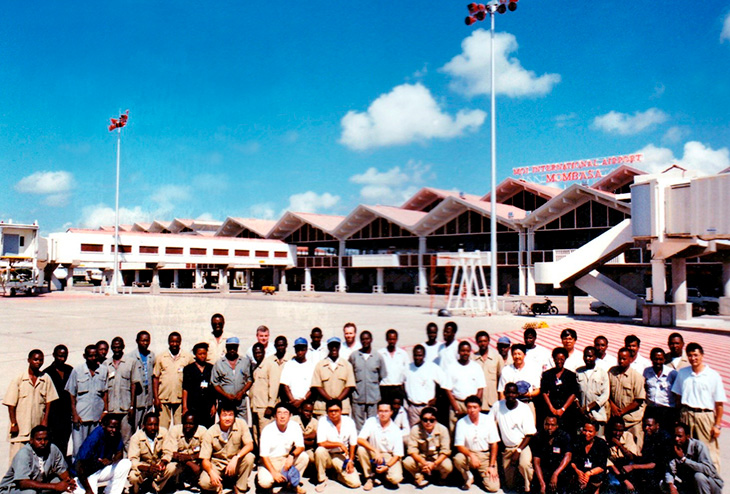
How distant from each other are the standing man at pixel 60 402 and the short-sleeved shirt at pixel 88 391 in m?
0.12

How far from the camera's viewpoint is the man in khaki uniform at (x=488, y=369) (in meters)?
7.00

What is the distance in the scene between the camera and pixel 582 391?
6.48 meters

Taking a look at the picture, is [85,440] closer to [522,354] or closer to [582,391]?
[522,354]

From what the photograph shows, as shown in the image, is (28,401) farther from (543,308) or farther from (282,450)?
(543,308)

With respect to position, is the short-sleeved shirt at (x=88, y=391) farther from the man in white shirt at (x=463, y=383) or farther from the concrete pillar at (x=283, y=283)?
the concrete pillar at (x=283, y=283)

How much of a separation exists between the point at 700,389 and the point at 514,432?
2095 mm

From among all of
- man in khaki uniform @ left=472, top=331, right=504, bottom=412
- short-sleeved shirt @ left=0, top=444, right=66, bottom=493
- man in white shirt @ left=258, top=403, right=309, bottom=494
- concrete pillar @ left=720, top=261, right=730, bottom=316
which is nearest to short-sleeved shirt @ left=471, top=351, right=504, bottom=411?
man in khaki uniform @ left=472, top=331, right=504, bottom=412

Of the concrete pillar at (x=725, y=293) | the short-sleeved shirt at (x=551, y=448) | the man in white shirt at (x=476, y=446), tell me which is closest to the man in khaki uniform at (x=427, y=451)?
the man in white shirt at (x=476, y=446)

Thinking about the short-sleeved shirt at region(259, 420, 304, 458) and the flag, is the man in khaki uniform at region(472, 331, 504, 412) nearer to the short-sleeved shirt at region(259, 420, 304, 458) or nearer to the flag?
the short-sleeved shirt at region(259, 420, 304, 458)

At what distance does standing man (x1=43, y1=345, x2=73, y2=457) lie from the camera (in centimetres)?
621

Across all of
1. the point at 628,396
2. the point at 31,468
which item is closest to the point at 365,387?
the point at 628,396

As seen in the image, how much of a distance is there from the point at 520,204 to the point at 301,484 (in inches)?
1802

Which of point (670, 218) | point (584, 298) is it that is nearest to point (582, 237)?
point (584, 298)

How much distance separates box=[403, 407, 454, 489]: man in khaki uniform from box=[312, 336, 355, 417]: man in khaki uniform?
38.4 inches
